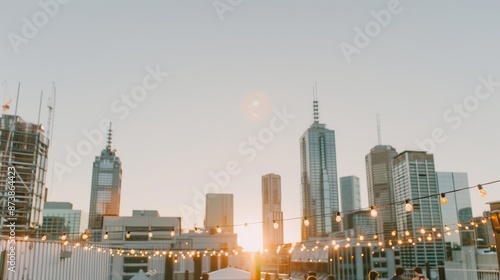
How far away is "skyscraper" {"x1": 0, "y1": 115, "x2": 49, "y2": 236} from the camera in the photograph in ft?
382

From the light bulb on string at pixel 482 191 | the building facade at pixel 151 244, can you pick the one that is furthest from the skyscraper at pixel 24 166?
the light bulb on string at pixel 482 191

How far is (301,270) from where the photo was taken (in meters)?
164

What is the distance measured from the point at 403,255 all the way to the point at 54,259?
18784cm

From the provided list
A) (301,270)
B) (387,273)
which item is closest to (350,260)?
(387,273)

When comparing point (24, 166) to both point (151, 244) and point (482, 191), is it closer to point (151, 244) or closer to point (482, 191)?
point (151, 244)

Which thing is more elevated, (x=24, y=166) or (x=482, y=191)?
(x=24, y=166)

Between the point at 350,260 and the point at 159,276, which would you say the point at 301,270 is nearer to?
the point at 350,260

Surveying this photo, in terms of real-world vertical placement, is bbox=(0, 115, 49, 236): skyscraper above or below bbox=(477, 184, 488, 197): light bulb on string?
above

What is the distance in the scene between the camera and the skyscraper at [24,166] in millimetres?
116562

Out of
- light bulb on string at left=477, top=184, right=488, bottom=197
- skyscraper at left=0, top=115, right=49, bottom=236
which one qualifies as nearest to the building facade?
skyscraper at left=0, top=115, right=49, bottom=236

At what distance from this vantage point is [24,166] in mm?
121500

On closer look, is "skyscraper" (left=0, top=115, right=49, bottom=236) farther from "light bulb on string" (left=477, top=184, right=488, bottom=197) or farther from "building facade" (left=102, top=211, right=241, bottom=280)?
"light bulb on string" (left=477, top=184, right=488, bottom=197)

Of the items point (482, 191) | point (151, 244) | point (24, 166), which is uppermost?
point (24, 166)

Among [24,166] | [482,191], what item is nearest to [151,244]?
[24,166]
